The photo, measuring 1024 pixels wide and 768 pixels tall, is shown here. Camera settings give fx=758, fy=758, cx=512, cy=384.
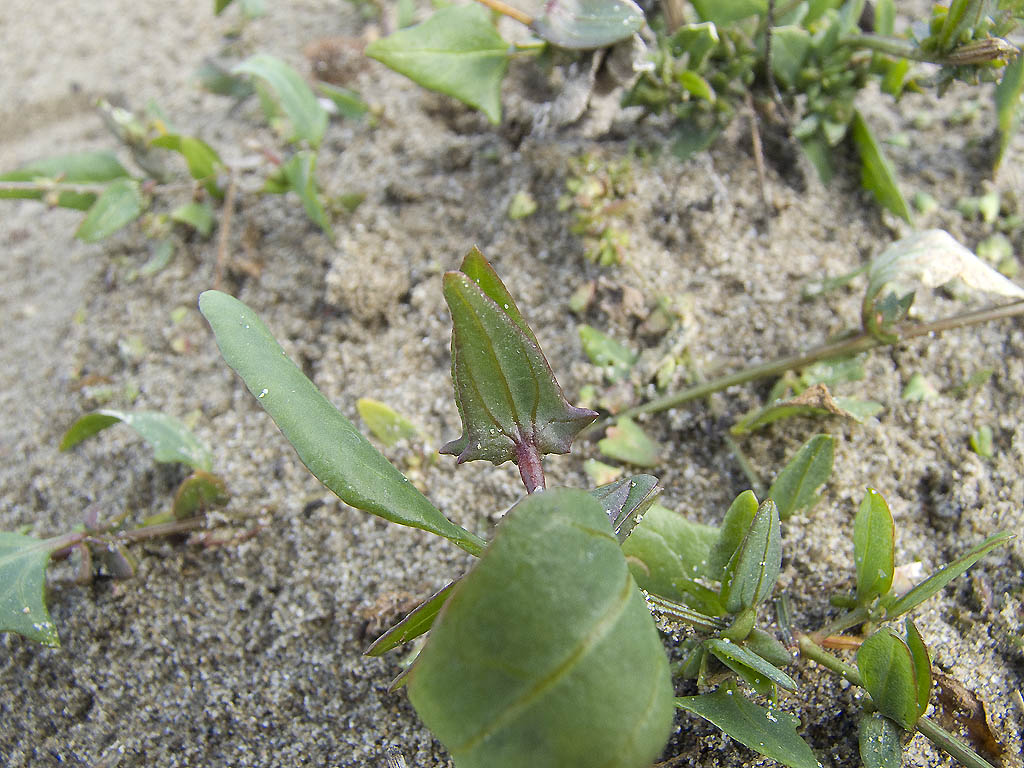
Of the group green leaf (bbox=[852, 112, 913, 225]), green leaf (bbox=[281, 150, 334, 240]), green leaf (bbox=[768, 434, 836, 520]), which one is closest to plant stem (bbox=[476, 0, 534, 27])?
green leaf (bbox=[281, 150, 334, 240])

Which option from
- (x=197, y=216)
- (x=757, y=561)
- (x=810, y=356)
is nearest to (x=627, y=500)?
(x=757, y=561)

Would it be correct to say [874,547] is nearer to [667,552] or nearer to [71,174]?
[667,552]

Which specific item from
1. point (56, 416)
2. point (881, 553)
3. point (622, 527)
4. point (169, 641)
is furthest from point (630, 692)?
point (56, 416)

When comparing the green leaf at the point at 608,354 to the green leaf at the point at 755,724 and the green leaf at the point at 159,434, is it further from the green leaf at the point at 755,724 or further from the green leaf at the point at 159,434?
the green leaf at the point at 159,434

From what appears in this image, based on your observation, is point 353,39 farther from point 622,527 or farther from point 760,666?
point 760,666

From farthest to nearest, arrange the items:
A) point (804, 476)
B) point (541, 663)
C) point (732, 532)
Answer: point (804, 476) → point (732, 532) → point (541, 663)

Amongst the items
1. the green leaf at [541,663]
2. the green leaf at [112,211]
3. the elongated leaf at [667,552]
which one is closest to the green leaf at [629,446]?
the elongated leaf at [667,552]
